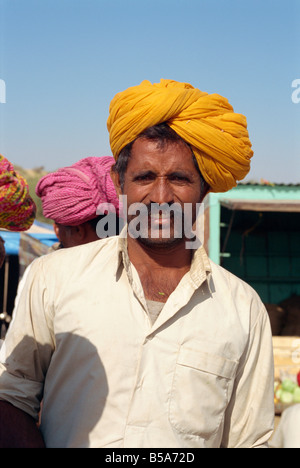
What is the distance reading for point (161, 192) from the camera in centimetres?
217

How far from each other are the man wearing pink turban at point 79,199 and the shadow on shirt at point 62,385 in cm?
160

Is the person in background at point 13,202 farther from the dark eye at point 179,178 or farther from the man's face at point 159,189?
the dark eye at point 179,178

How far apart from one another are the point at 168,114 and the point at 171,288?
70cm

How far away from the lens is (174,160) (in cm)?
224

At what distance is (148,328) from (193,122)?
0.86 m

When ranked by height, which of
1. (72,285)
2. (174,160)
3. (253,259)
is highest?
(174,160)

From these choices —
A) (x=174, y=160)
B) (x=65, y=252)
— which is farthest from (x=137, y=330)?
(x=174, y=160)

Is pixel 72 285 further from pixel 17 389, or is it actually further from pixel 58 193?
pixel 58 193

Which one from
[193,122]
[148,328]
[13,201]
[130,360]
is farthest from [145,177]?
[13,201]

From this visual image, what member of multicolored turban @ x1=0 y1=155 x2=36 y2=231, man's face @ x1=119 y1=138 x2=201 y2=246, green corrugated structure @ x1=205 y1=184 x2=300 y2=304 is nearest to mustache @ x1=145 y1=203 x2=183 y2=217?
man's face @ x1=119 y1=138 x2=201 y2=246

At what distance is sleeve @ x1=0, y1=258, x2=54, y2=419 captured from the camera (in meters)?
2.02

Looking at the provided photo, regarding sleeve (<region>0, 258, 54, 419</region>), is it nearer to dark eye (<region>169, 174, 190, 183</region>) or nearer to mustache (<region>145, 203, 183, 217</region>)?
mustache (<region>145, 203, 183, 217</region>)

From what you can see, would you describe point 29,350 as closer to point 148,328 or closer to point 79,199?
point 148,328

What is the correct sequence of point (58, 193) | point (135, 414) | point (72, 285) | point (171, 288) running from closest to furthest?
point (135, 414) → point (72, 285) → point (171, 288) → point (58, 193)
